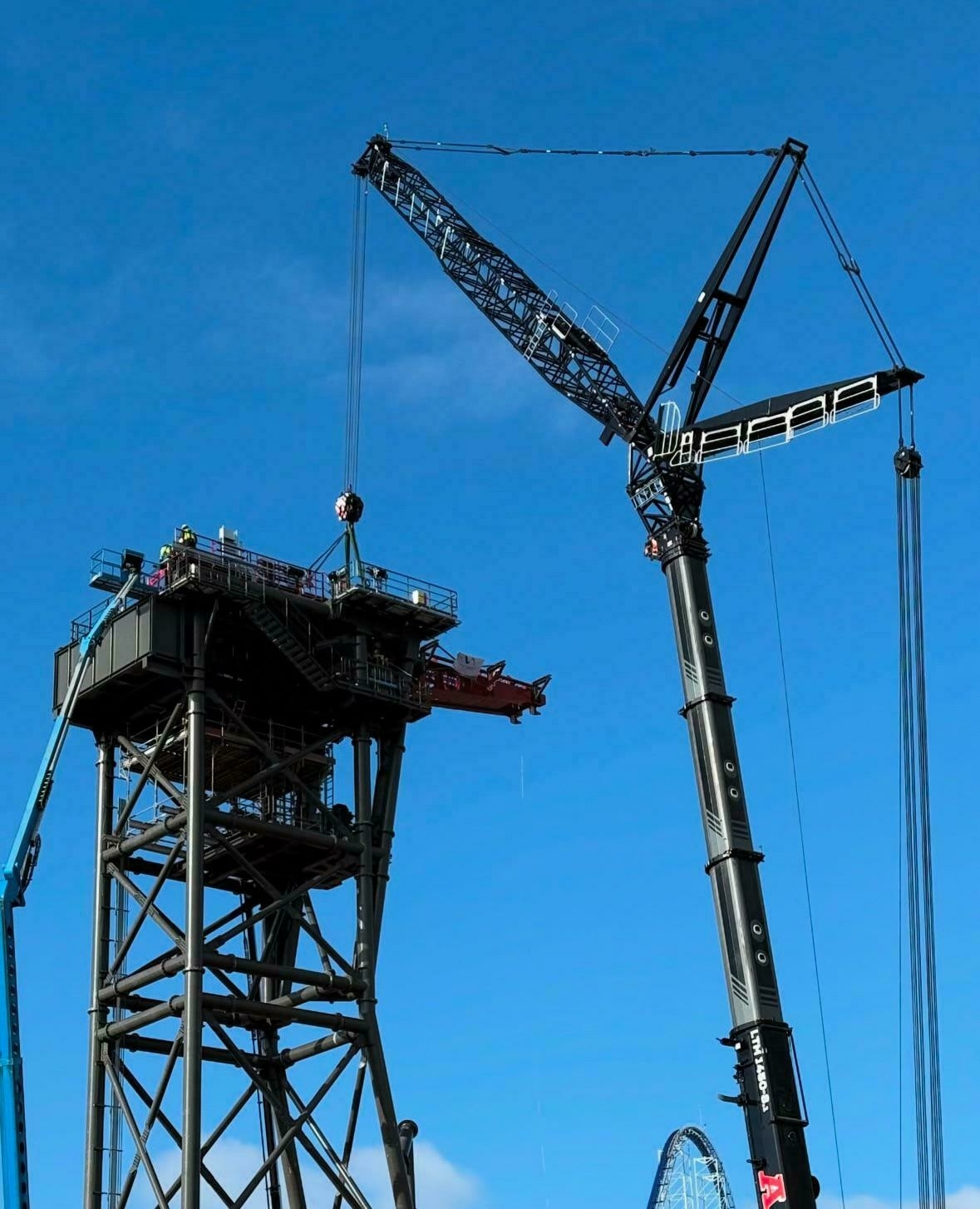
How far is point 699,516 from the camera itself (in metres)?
61.5

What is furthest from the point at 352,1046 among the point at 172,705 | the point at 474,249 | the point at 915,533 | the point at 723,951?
the point at 474,249

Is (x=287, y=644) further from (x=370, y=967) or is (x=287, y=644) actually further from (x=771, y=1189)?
(x=771, y=1189)

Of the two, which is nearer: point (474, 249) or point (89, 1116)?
point (89, 1116)

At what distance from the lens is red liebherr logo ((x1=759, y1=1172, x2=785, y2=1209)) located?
4947 cm

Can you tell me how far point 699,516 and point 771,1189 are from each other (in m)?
20.9

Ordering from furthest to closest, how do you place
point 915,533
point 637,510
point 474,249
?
point 474,249, point 637,510, point 915,533

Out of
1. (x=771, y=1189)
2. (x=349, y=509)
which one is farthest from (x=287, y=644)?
(x=771, y=1189)

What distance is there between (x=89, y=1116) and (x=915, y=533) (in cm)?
3240

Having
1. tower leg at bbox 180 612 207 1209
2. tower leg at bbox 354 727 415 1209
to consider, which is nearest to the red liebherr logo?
tower leg at bbox 354 727 415 1209

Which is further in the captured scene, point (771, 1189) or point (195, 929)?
point (195, 929)

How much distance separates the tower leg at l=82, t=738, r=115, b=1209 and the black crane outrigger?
2093 centimetres

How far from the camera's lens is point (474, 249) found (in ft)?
262

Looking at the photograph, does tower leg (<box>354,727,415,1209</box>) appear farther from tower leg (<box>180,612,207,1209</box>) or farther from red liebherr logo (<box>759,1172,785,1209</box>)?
red liebherr logo (<box>759,1172,785,1209</box>)

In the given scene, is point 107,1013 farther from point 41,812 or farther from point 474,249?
point 474,249
